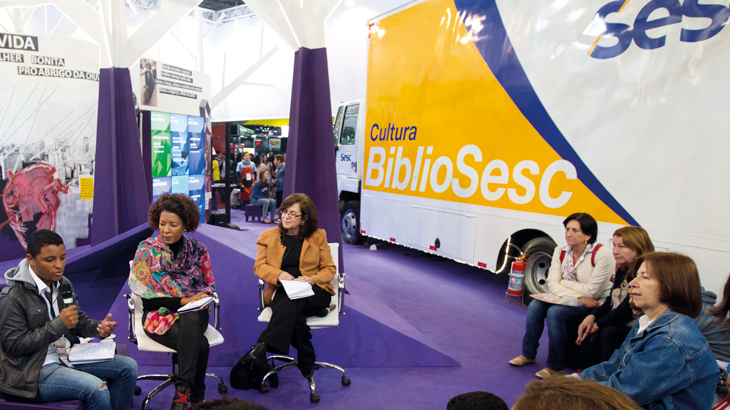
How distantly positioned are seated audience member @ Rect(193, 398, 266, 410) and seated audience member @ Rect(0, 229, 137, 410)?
1692 mm

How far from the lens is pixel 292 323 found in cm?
308

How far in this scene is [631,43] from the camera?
3.94m

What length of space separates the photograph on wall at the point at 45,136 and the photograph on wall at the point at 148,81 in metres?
0.58

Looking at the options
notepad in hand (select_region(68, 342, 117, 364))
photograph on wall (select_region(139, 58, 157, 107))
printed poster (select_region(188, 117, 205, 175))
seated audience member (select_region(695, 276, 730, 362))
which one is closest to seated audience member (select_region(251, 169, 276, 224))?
printed poster (select_region(188, 117, 205, 175))

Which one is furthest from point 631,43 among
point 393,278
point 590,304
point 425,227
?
point 393,278

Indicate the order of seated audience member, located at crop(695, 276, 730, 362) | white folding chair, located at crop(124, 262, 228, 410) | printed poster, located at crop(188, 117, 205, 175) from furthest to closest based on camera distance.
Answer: printed poster, located at crop(188, 117, 205, 175), white folding chair, located at crop(124, 262, 228, 410), seated audience member, located at crop(695, 276, 730, 362)

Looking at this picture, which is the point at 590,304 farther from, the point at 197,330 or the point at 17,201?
the point at 17,201

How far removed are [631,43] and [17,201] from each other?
22.2ft

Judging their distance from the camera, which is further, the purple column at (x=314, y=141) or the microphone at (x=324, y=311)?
the purple column at (x=314, y=141)

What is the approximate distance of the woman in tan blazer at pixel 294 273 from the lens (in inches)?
121

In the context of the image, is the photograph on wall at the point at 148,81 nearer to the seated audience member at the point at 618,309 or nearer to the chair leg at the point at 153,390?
the chair leg at the point at 153,390

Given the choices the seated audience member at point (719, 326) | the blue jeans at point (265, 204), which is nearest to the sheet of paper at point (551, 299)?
the seated audience member at point (719, 326)

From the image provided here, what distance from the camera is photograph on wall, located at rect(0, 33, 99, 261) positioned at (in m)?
5.65

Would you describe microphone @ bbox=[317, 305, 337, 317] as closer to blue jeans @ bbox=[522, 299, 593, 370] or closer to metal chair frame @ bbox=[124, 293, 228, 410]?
metal chair frame @ bbox=[124, 293, 228, 410]
